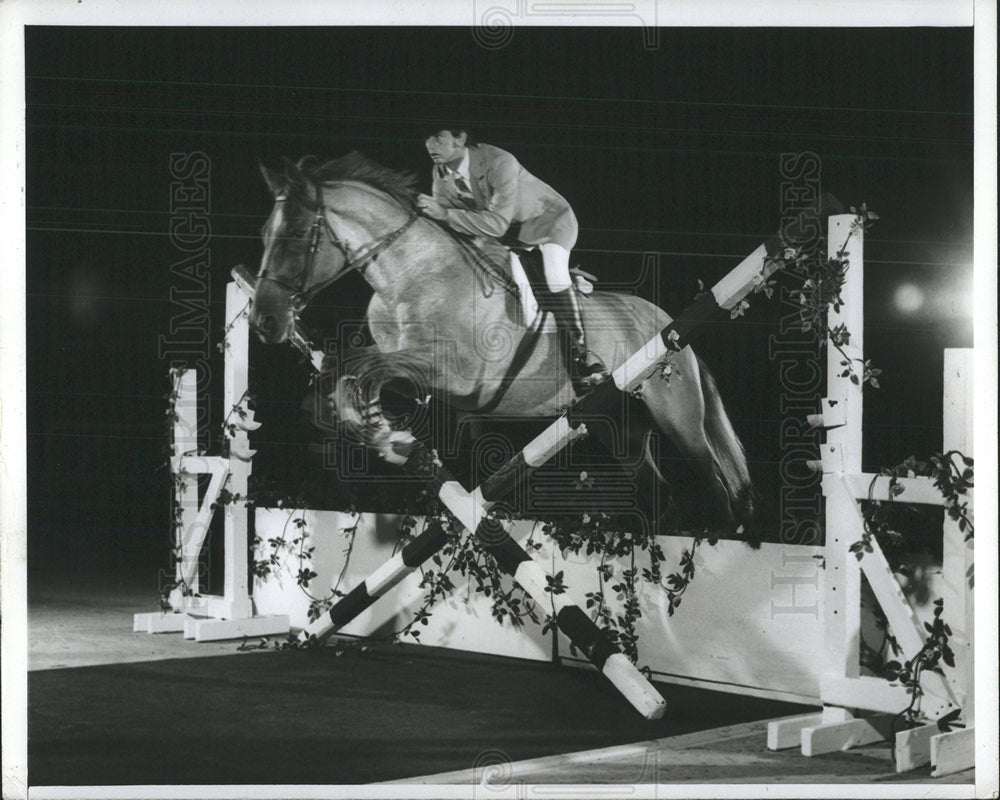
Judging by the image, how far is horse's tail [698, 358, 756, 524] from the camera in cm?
443

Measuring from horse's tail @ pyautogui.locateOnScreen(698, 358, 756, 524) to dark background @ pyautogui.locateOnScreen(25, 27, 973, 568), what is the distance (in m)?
0.05

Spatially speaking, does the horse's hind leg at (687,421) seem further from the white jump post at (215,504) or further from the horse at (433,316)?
the white jump post at (215,504)

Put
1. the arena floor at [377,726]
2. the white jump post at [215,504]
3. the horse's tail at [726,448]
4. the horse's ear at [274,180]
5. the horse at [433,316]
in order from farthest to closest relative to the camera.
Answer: the white jump post at [215,504] < the horse's ear at [274,180] < the horse at [433,316] < the horse's tail at [726,448] < the arena floor at [377,726]

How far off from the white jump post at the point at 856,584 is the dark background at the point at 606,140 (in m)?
0.53

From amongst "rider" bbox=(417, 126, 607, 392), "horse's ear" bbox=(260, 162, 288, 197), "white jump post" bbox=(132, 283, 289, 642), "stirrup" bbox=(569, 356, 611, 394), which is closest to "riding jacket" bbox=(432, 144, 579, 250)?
"rider" bbox=(417, 126, 607, 392)

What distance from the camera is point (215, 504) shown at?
5.39 metres

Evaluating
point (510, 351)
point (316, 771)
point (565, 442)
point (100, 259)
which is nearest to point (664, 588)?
point (565, 442)

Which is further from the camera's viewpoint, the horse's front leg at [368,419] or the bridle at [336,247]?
the bridle at [336,247]

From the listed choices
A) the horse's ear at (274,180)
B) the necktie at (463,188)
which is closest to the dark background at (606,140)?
the horse's ear at (274,180)

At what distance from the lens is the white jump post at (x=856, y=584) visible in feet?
Answer: 11.2

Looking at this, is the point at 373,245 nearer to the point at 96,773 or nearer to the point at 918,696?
the point at 96,773

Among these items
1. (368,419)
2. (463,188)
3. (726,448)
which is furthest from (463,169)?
(726,448)

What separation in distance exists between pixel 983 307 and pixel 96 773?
8.91ft
